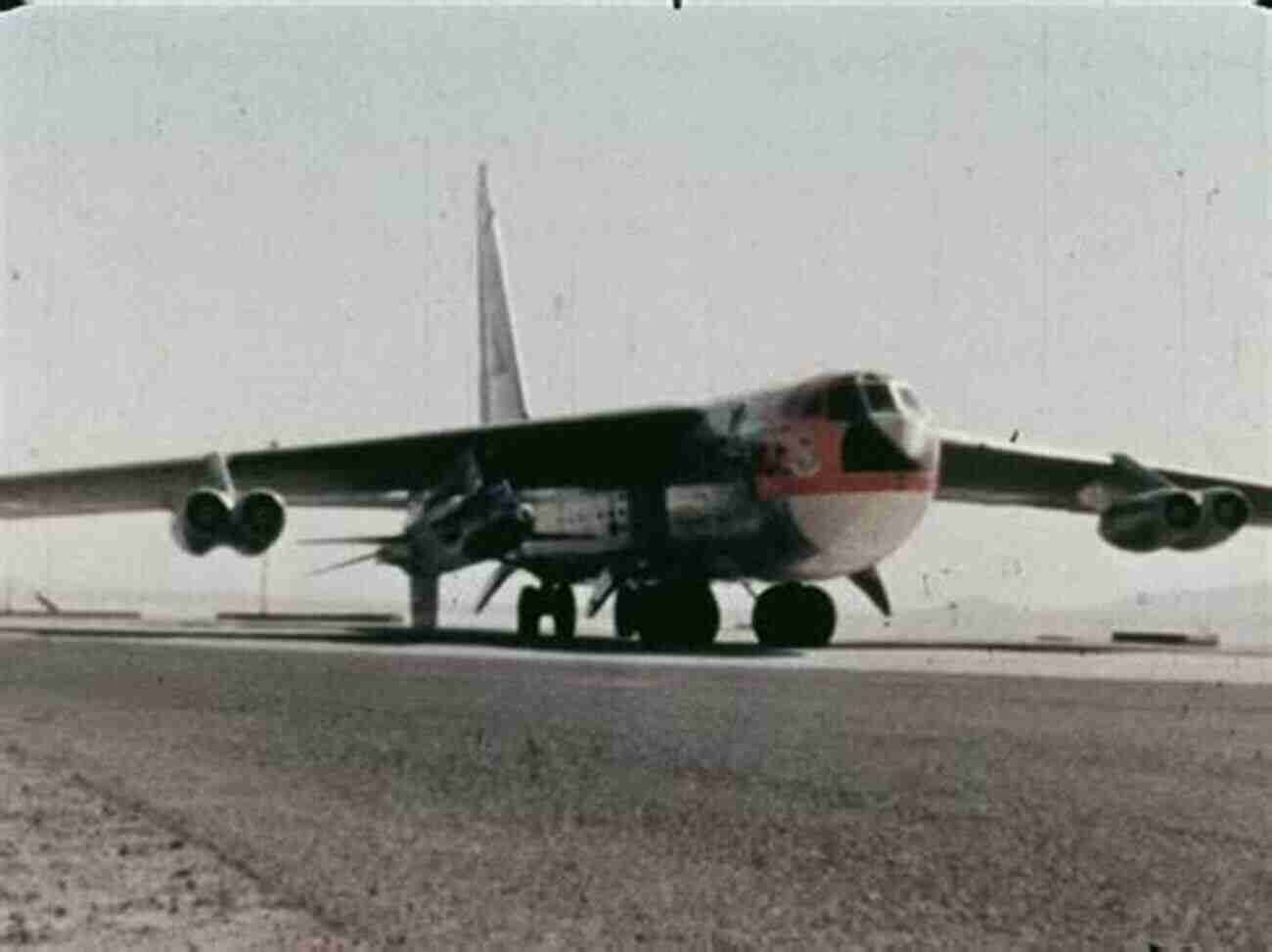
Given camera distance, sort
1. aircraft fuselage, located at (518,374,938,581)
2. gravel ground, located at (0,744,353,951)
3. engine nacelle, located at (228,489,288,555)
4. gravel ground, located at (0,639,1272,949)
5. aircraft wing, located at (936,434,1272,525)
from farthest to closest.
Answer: aircraft wing, located at (936,434,1272,525) < engine nacelle, located at (228,489,288,555) < aircraft fuselage, located at (518,374,938,581) < gravel ground, located at (0,639,1272,949) < gravel ground, located at (0,744,353,951)

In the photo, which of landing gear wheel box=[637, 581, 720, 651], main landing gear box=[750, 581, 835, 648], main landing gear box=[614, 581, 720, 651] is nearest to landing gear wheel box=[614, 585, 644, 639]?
main landing gear box=[614, 581, 720, 651]

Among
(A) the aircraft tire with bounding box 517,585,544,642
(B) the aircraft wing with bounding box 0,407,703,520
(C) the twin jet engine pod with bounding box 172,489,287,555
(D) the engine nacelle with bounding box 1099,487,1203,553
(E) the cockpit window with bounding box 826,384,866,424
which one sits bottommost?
(A) the aircraft tire with bounding box 517,585,544,642

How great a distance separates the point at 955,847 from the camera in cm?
860

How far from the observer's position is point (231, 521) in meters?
31.7

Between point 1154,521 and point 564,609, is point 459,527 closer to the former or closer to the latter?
point 564,609

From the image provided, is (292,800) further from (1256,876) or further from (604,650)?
(604,650)

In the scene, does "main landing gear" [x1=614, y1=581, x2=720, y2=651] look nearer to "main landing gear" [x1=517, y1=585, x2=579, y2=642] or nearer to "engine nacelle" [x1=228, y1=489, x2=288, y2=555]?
"main landing gear" [x1=517, y1=585, x2=579, y2=642]

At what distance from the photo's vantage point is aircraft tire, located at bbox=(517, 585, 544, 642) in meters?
38.0

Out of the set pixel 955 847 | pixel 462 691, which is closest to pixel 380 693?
pixel 462 691

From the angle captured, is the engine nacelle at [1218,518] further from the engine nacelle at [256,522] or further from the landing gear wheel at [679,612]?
the engine nacelle at [256,522]

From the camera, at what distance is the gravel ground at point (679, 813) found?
22.9 feet

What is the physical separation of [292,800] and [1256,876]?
16.2 ft

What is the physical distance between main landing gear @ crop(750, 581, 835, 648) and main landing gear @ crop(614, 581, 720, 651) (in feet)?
3.87

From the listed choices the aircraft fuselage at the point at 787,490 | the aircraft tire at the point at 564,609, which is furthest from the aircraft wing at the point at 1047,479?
the aircraft tire at the point at 564,609
